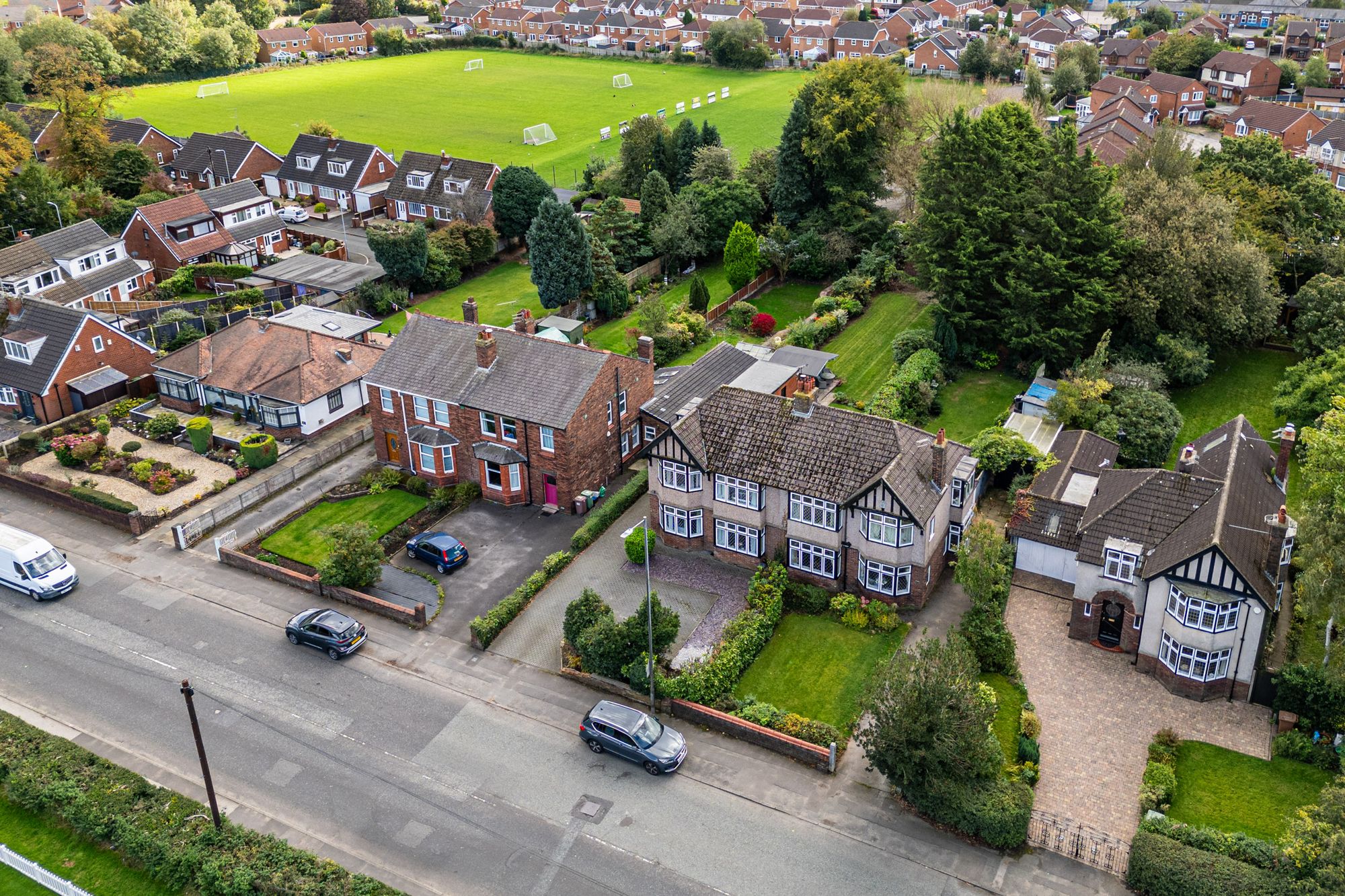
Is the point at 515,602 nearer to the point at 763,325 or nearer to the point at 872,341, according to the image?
the point at 763,325

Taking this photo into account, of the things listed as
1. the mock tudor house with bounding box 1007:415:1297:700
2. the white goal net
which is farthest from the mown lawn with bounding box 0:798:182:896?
the white goal net

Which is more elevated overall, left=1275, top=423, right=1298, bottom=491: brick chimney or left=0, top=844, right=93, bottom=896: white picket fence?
left=1275, top=423, right=1298, bottom=491: brick chimney

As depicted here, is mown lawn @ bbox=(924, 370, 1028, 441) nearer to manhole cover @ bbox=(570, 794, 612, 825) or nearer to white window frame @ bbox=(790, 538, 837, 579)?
white window frame @ bbox=(790, 538, 837, 579)

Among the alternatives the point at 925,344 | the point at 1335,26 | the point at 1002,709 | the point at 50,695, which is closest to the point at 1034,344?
the point at 925,344

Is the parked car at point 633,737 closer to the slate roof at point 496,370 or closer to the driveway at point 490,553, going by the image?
the driveway at point 490,553

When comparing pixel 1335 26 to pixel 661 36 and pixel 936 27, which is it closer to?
pixel 936 27

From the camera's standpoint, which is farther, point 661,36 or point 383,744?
point 661,36
